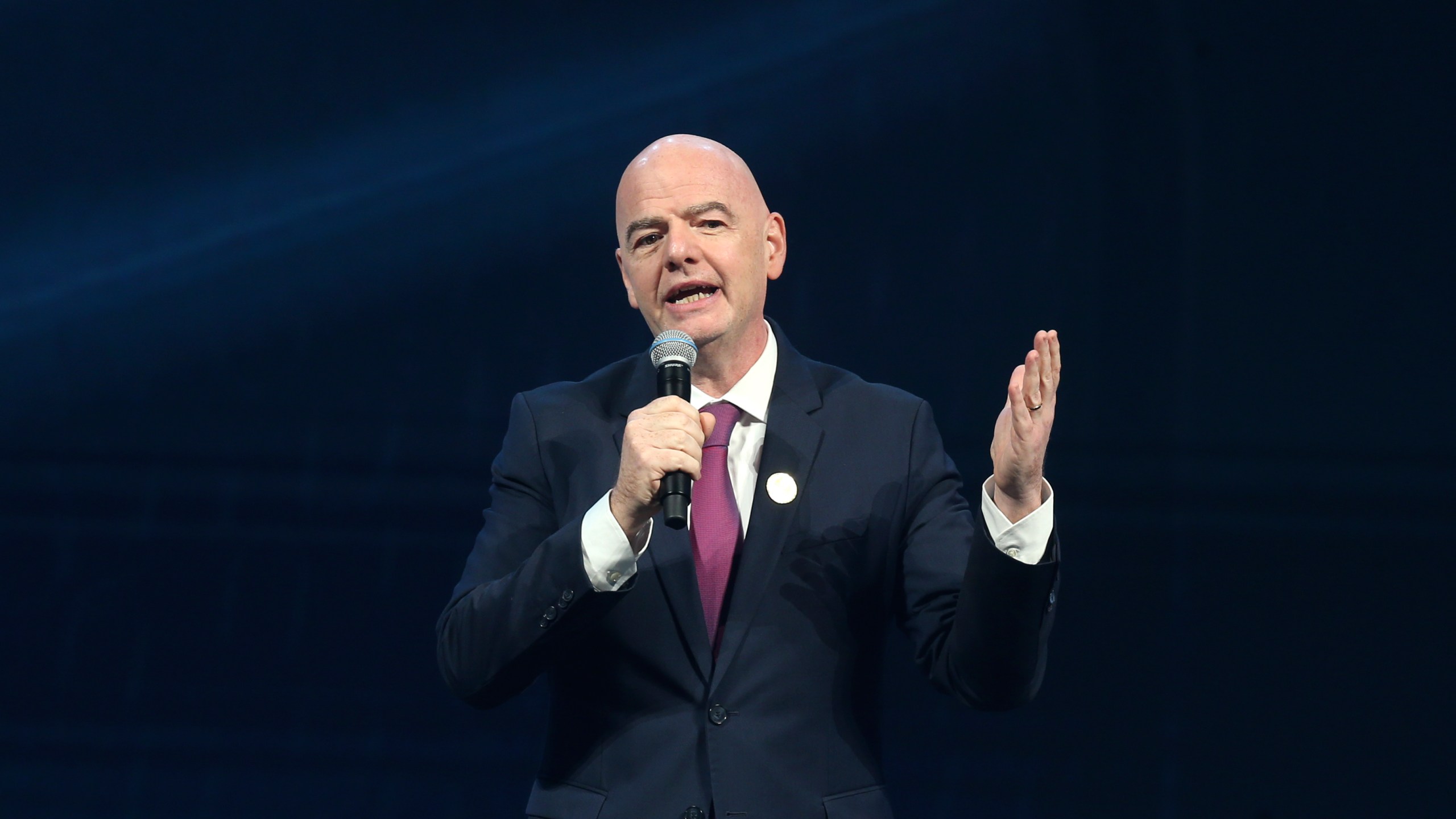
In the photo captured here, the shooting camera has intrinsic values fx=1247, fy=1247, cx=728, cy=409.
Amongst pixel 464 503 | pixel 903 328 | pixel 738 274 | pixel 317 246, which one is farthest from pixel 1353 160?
Answer: pixel 317 246

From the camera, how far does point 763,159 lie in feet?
8.91

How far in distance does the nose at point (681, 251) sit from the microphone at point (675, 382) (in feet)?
0.32

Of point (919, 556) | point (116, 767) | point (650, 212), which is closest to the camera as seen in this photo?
point (919, 556)

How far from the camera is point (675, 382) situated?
1.40 m

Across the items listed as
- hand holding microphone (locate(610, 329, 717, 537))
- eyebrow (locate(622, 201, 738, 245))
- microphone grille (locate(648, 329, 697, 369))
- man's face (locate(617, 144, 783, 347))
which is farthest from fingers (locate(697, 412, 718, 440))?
eyebrow (locate(622, 201, 738, 245))

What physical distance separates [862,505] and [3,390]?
2.04 meters

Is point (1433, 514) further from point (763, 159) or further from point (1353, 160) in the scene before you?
point (763, 159)

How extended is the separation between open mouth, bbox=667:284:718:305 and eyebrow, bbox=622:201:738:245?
97 millimetres

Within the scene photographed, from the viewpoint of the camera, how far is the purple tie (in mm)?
1495

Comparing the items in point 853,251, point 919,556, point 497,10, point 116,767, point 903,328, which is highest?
point 497,10

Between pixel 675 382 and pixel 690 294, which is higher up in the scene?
pixel 690 294

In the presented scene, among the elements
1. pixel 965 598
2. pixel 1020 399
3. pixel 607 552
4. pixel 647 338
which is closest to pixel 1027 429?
pixel 1020 399

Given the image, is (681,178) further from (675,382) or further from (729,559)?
(729,559)

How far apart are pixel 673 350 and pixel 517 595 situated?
334 mm
